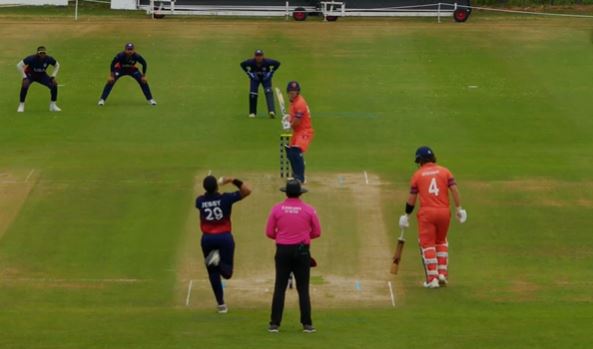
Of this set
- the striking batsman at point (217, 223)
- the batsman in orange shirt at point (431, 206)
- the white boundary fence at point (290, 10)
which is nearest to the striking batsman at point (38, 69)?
the batsman in orange shirt at point (431, 206)

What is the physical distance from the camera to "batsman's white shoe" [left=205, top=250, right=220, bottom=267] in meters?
18.1

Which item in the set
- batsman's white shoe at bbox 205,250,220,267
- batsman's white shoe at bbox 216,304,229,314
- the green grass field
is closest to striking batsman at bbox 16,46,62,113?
the green grass field

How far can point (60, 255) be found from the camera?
74.5 ft

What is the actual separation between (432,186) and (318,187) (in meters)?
7.07

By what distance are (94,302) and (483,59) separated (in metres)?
26.7

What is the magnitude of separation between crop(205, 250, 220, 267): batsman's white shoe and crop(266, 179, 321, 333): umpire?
1.11m

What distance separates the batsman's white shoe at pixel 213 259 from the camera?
714 inches

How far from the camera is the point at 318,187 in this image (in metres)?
26.8

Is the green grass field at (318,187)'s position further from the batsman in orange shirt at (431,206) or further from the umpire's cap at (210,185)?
the umpire's cap at (210,185)

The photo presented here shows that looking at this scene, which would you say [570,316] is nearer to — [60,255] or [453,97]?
[60,255]

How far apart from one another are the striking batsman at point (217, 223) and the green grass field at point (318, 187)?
76 cm

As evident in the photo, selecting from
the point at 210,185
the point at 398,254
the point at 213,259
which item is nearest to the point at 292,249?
the point at 213,259

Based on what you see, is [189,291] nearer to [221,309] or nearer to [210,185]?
[221,309]

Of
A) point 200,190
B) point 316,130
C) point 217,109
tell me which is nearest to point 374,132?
point 316,130
